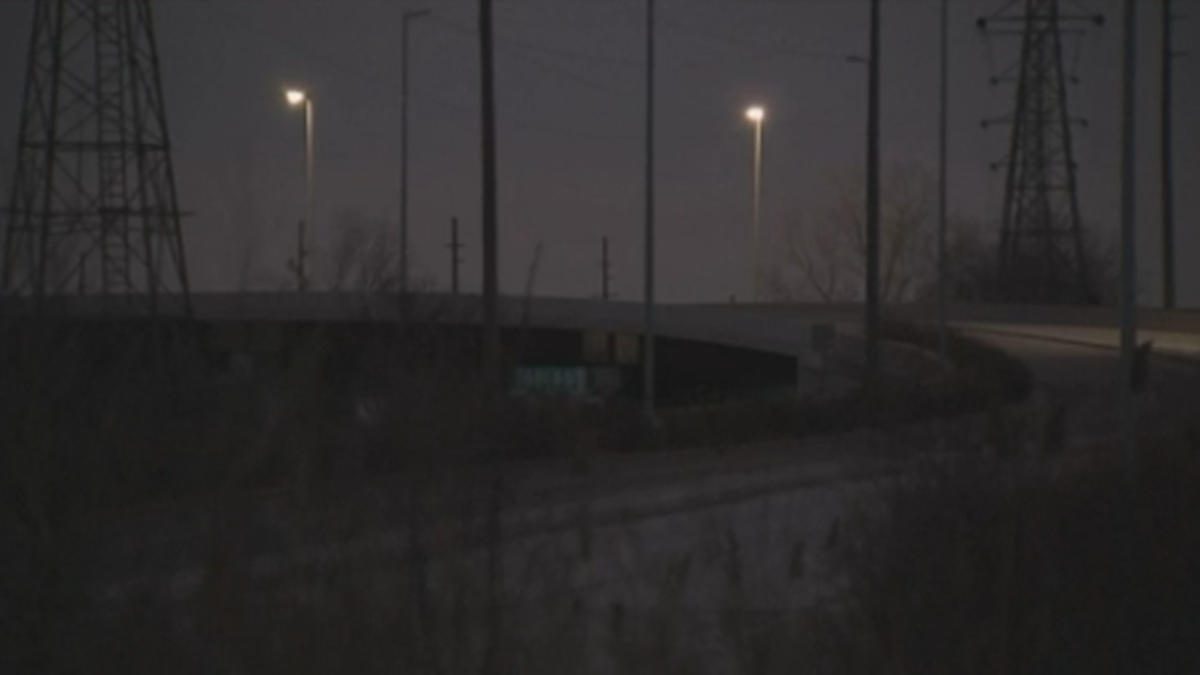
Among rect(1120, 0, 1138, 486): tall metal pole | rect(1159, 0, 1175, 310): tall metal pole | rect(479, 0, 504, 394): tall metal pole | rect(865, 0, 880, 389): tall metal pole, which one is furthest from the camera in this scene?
rect(1159, 0, 1175, 310): tall metal pole

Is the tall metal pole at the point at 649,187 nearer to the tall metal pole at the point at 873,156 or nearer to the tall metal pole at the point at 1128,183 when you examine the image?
the tall metal pole at the point at 873,156

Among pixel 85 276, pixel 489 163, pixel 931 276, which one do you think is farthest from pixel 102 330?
pixel 931 276

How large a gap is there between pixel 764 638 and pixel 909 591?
1281 millimetres

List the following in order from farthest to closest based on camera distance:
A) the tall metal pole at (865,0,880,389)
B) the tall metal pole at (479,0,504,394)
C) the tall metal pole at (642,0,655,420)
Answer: the tall metal pole at (865,0,880,389) < the tall metal pole at (642,0,655,420) < the tall metal pole at (479,0,504,394)

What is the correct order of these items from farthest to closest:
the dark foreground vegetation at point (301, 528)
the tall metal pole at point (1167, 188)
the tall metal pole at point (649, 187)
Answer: the tall metal pole at point (1167, 188), the tall metal pole at point (649, 187), the dark foreground vegetation at point (301, 528)

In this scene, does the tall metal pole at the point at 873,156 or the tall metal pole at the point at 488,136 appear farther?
the tall metal pole at the point at 873,156


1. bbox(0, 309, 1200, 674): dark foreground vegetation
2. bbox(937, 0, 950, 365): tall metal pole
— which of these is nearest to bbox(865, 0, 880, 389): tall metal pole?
bbox(937, 0, 950, 365): tall metal pole

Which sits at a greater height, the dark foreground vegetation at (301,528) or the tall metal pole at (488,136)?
the tall metal pole at (488,136)

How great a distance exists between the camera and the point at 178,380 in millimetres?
7219

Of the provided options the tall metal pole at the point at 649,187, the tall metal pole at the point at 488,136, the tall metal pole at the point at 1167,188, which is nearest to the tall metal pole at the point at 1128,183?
the tall metal pole at the point at 488,136

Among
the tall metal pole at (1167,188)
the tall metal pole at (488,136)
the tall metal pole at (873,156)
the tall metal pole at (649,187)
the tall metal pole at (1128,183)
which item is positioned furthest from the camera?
the tall metal pole at (1167,188)

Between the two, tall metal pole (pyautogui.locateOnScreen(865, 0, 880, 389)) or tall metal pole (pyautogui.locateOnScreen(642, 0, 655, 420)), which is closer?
tall metal pole (pyautogui.locateOnScreen(642, 0, 655, 420))

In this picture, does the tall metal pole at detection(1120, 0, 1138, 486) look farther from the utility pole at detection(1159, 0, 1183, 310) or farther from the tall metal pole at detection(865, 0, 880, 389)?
the utility pole at detection(1159, 0, 1183, 310)

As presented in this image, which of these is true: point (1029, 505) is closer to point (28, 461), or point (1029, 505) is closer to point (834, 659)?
point (834, 659)
